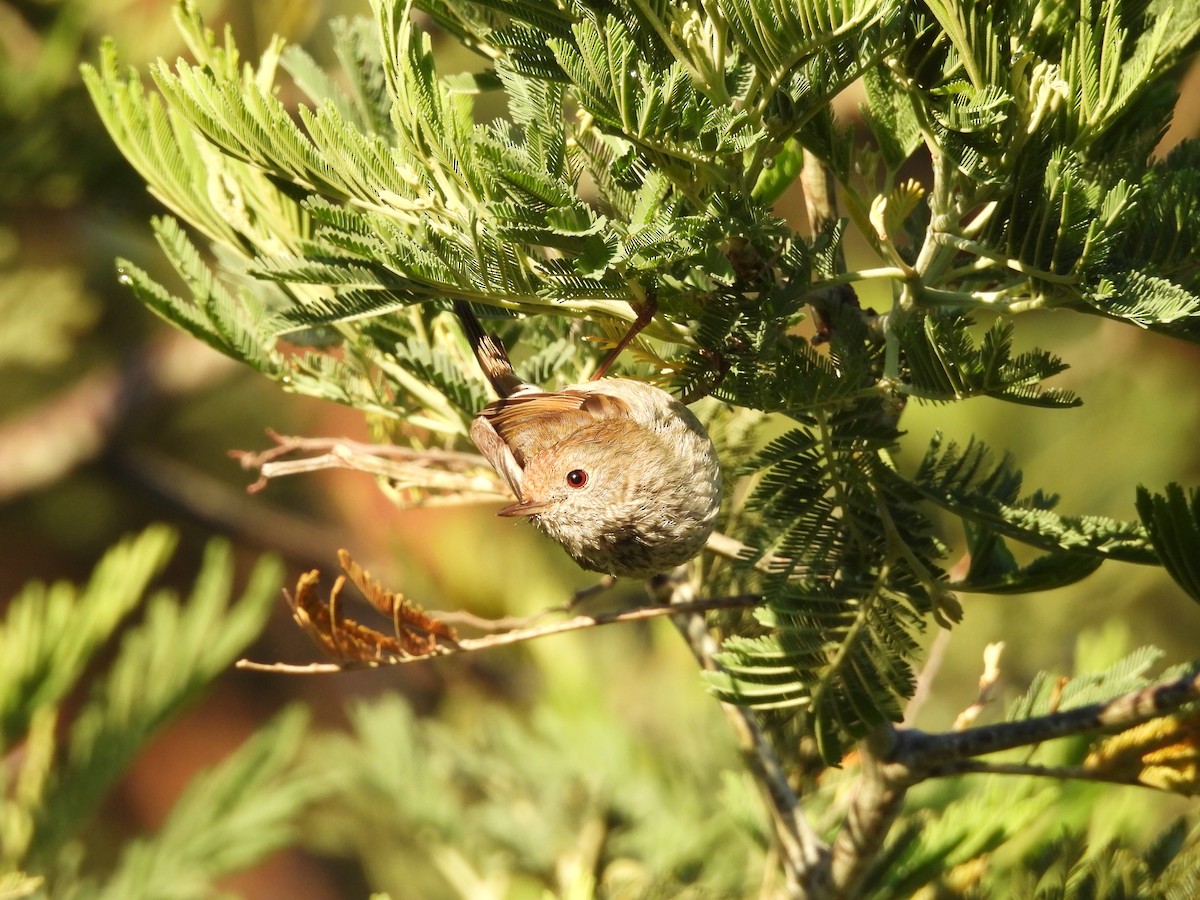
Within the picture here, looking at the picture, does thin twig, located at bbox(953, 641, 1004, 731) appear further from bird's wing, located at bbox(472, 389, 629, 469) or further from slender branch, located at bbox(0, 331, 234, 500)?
slender branch, located at bbox(0, 331, 234, 500)

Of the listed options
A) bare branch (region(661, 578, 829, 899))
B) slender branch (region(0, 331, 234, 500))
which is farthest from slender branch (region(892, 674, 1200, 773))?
slender branch (region(0, 331, 234, 500))

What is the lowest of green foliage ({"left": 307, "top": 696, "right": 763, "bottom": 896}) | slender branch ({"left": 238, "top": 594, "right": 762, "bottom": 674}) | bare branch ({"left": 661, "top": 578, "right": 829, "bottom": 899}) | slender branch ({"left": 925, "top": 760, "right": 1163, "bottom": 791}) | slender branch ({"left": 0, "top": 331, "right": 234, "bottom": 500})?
green foliage ({"left": 307, "top": 696, "right": 763, "bottom": 896})

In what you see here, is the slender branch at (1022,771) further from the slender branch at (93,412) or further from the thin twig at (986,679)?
the slender branch at (93,412)

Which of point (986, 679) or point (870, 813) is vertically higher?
point (986, 679)

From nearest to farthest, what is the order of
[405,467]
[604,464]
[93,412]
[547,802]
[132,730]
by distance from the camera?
[405,467]
[604,464]
[132,730]
[547,802]
[93,412]

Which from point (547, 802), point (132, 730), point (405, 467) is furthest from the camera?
point (547, 802)

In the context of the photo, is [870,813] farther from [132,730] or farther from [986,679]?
[132,730]

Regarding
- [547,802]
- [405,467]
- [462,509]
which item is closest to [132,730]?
[547,802]

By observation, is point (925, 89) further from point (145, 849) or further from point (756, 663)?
point (145, 849)
